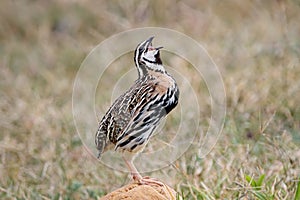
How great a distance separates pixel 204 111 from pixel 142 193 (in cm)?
258

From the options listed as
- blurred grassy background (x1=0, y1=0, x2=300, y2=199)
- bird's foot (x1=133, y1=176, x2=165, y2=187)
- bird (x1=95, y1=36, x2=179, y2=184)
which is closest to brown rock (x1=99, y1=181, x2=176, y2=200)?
bird's foot (x1=133, y1=176, x2=165, y2=187)

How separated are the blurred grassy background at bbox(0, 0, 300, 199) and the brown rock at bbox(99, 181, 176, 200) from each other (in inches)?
20.8

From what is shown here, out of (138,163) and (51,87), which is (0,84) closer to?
(51,87)

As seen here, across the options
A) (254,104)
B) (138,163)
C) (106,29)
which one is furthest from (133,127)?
(106,29)

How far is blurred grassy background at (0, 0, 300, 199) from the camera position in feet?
15.0

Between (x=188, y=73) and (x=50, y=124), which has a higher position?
(x=188, y=73)

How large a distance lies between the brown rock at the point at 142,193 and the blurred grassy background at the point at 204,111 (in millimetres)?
529

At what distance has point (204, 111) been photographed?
231 inches

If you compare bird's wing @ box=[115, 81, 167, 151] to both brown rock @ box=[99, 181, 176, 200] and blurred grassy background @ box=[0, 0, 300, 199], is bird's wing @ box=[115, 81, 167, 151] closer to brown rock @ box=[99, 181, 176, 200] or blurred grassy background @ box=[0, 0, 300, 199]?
brown rock @ box=[99, 181, 176, 200]

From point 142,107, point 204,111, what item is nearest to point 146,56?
point 142,107

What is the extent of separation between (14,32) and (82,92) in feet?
13.1

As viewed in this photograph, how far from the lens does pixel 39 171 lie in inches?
206

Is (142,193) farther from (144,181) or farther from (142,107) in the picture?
(142,107)

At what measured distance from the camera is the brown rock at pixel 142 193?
131 inches
